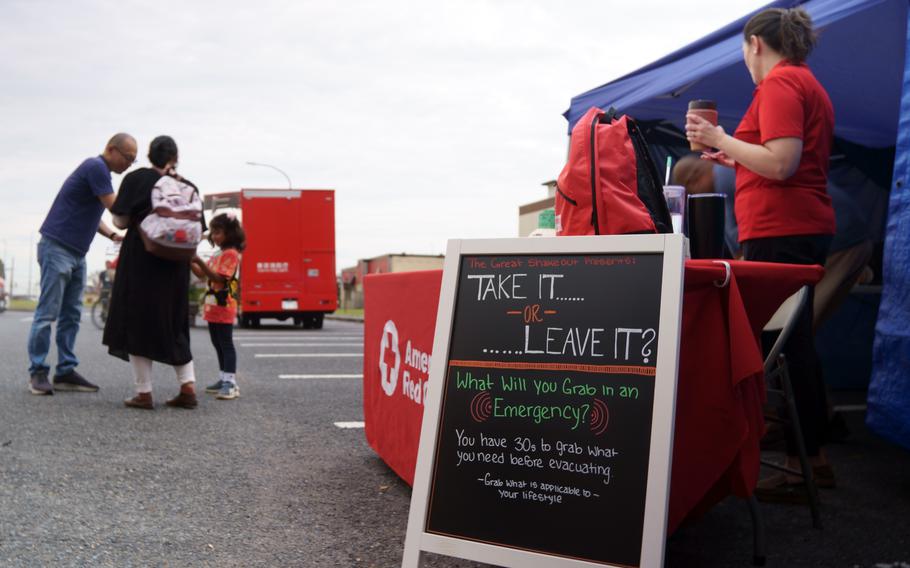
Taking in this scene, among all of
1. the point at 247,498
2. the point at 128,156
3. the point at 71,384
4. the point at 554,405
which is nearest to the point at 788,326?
the point at 554,405

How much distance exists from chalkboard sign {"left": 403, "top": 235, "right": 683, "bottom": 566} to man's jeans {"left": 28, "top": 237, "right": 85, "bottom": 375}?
13.6ft

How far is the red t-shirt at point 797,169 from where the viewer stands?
10.5 feet

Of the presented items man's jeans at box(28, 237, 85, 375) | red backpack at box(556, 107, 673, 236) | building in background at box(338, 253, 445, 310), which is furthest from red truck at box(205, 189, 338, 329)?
building in background at box(338, 253, 445, 310)

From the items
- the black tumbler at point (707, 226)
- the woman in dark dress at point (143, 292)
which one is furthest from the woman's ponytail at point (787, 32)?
the woman in dark dress at point (143, 292)

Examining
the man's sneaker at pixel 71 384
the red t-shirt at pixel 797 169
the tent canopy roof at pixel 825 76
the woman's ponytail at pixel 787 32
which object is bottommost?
the man's sneaker at pixel 71 384

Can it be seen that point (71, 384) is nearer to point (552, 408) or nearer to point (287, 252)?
point (552, 408)

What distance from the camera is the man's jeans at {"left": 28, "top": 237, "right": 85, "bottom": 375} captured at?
5613mm

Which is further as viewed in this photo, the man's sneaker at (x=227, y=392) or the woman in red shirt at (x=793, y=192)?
the man's sneaker at (x=227, y=392)

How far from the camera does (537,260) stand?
2.35 metres

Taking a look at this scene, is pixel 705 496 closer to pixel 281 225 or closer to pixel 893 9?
pixel 893 9

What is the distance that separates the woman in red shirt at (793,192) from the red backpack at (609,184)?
0.77 metres

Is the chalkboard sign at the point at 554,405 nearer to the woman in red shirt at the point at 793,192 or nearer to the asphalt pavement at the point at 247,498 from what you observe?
the asphalt pavement at the point at 247,498

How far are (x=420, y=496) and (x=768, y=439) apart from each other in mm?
2908

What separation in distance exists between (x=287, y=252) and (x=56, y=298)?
35.7ft
